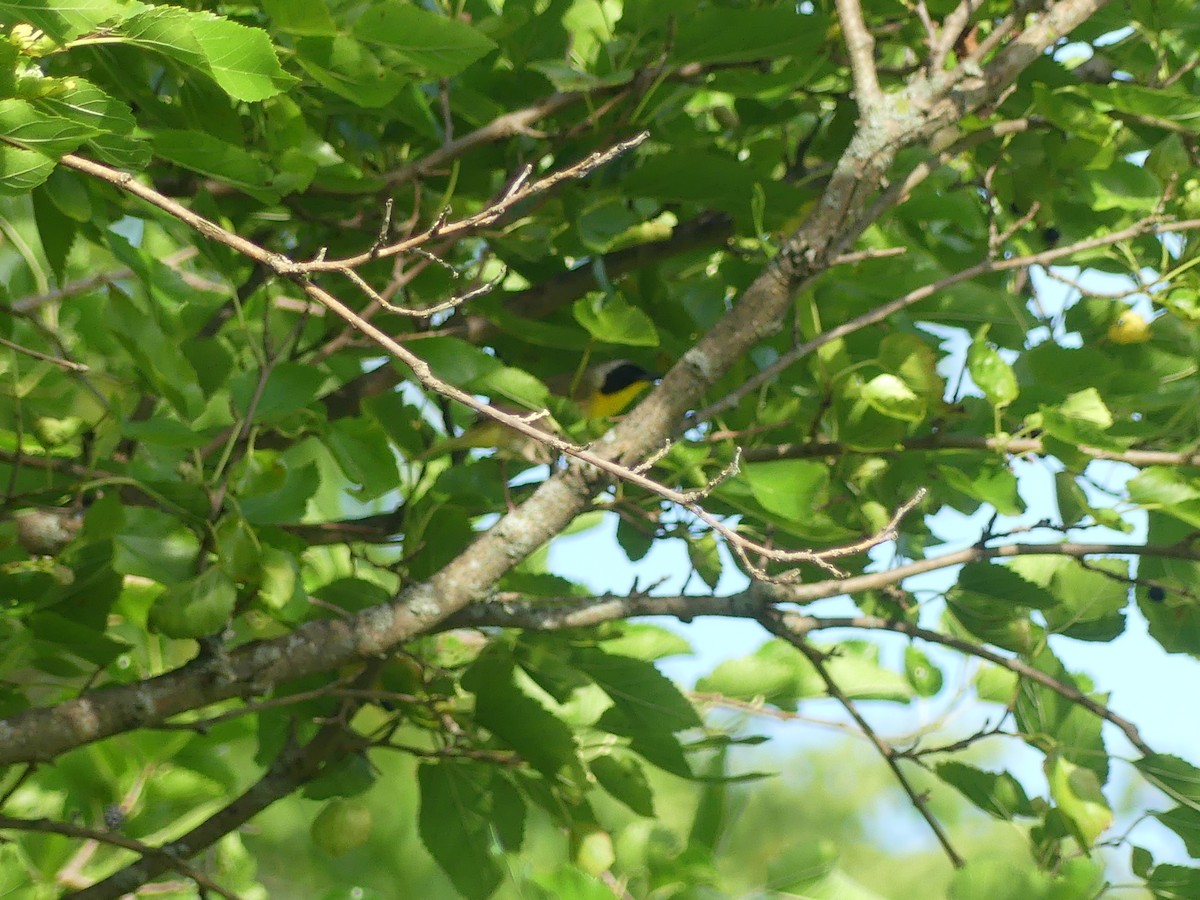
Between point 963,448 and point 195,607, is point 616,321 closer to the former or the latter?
point 963,448

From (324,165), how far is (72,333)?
2.71 ft

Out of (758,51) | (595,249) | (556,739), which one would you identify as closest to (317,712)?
(556,739)

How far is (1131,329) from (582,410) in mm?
904

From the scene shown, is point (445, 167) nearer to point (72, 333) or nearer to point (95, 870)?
point (72, 333)

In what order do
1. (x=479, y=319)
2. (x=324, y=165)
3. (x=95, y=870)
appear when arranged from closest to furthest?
(x=324, y=165) → (x=479, y=319) → (x=95, y=870)

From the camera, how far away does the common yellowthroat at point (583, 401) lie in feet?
6.74

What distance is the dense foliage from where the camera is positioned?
166 cm

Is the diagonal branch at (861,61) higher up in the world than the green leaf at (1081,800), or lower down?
higher up

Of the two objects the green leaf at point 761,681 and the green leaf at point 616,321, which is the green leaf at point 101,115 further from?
the green leaf at point 761,681

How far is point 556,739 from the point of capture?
190 cm

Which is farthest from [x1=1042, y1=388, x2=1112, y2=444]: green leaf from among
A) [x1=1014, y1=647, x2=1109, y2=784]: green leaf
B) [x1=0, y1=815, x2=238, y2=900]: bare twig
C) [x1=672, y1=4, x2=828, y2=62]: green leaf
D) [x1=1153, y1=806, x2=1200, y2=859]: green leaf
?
[x1=0, y1=815, x2=238, y2=900]: bare twig

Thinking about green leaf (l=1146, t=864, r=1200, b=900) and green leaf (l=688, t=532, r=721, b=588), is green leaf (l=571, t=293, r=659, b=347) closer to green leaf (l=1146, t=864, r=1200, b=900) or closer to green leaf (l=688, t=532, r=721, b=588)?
green leaf (l=688, t=532, r=721, b=588)

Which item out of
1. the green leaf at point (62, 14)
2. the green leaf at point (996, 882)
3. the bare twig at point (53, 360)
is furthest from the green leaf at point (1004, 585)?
the green leaf at point (62, 14)

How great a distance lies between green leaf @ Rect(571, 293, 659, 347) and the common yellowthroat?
168mm
